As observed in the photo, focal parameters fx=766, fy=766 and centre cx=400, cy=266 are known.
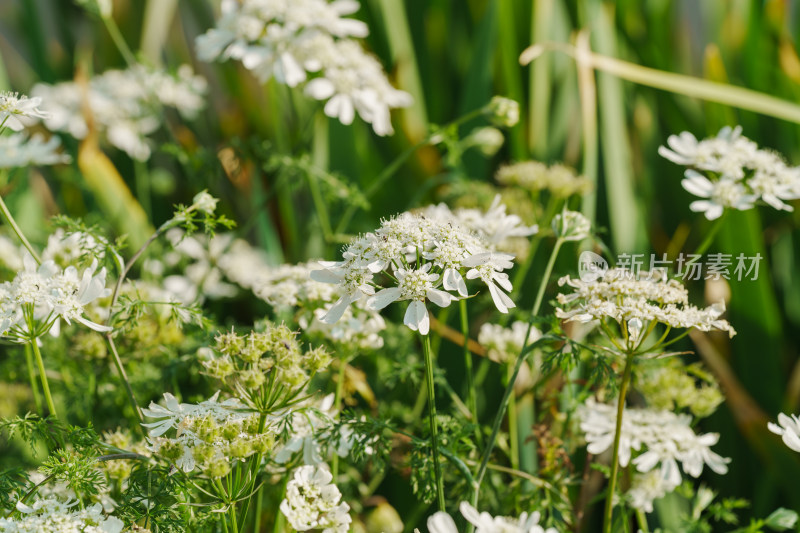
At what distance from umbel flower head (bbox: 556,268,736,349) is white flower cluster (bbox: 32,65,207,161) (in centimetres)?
108

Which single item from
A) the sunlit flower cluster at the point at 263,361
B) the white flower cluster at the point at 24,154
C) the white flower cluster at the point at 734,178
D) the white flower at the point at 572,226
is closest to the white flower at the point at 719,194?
the white flower cluster at the point at 734,178

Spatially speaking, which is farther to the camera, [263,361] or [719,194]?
[719,194]

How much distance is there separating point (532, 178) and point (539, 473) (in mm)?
493

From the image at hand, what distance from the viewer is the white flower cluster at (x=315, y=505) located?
76cm

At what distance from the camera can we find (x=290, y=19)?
48.1 inches

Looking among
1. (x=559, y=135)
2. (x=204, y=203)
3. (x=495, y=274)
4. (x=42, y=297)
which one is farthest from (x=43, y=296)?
(x=559, y=135)

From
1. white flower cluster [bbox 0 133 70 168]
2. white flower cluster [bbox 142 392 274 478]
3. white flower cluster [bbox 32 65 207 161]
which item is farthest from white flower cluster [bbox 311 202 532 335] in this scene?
white flower cluster [bbox 32 65 207 161]

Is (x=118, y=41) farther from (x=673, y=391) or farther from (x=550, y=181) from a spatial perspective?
(x=673, y=391)

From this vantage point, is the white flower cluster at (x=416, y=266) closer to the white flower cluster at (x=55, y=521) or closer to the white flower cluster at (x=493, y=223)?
the white flower cluster at (x=493, y=223)

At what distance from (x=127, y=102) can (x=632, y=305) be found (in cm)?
122

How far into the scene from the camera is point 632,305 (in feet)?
2.52

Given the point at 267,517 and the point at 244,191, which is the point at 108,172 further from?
the point at 267,517

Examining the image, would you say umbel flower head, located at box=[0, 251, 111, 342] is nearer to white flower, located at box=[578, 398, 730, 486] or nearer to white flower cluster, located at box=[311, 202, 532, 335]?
white flower cluster, located at box=[311, 202, 532, 335]

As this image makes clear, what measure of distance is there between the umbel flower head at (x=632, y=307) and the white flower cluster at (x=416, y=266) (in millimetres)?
88
